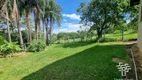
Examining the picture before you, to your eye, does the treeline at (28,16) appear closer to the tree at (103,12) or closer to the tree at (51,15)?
the tree at (51,15)

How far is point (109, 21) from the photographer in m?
17.3

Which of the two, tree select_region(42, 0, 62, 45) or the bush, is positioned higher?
tree select_region(42, 0, 62, 45)

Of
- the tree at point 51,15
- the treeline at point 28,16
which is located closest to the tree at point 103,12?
the treeline at point 28,16

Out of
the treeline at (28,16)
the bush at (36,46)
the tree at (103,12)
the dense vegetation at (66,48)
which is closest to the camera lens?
the dense vegetation at (66,48)

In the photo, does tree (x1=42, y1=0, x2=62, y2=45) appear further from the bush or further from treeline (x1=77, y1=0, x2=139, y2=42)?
the bush

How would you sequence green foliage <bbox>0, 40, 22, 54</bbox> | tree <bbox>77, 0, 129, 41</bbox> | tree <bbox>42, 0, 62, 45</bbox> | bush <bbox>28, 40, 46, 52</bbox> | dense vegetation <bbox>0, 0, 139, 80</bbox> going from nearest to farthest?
dense vegetation <bbox>0, 0, 139, 80</bbox> → green foliage <bbox>0, 40, 22, 54</bbox> → bush <bbox>28, 40, 46, 52</bbox> → tree <bbox>77, 0, 129, 41</bbox> → tree <bbox>42, 0, 62, 45</bbox>

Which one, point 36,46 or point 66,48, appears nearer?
point 66,48

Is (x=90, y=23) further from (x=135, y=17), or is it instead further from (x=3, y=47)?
(x=3, y=47)

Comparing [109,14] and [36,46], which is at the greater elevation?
[109,14]

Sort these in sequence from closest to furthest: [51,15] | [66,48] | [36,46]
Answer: [66,48] < [36,46] < [51,15]

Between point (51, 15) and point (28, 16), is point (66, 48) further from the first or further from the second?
point (51, 15)

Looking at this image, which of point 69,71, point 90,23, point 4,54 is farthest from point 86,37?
point 69,71


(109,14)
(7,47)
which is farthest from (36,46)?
(109,14)

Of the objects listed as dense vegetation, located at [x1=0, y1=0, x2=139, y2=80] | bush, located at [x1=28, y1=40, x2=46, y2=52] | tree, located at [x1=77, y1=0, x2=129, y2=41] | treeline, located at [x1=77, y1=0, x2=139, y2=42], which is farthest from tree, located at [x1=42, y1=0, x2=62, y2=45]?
bush, located at [x1=28, y1=40, x2=46, y2=52]
